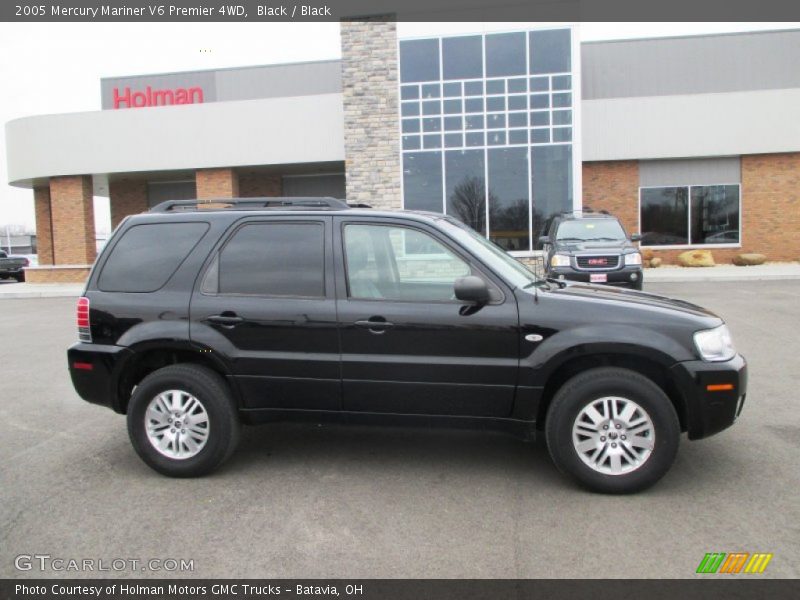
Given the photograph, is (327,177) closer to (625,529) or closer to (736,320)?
(736,320)

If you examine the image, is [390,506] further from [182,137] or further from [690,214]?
[182,137]

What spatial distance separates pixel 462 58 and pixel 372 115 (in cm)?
322

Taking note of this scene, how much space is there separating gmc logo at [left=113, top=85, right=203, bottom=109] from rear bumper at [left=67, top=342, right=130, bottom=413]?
83.9 feet

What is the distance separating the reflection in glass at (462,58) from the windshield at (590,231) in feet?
25.2

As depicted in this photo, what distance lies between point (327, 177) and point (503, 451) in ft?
78.7

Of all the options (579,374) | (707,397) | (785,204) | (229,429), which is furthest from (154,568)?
(785,204)

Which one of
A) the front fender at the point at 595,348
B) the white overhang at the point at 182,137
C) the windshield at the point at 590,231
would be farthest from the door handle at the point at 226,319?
the white overhang at the point at 182,137

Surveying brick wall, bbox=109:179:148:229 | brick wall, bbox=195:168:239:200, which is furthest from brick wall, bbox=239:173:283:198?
brick wall, bbox=109:179:148:229

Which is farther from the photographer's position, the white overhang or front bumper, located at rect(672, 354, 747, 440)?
the white overhang

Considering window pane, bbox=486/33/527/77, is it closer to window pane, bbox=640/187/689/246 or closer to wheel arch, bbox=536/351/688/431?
window pane, bbox=640/187/689/246

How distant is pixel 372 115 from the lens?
64.5ft

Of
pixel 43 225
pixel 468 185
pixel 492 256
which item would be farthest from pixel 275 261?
pixel 43 225

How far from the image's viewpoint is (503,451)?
4930mm
